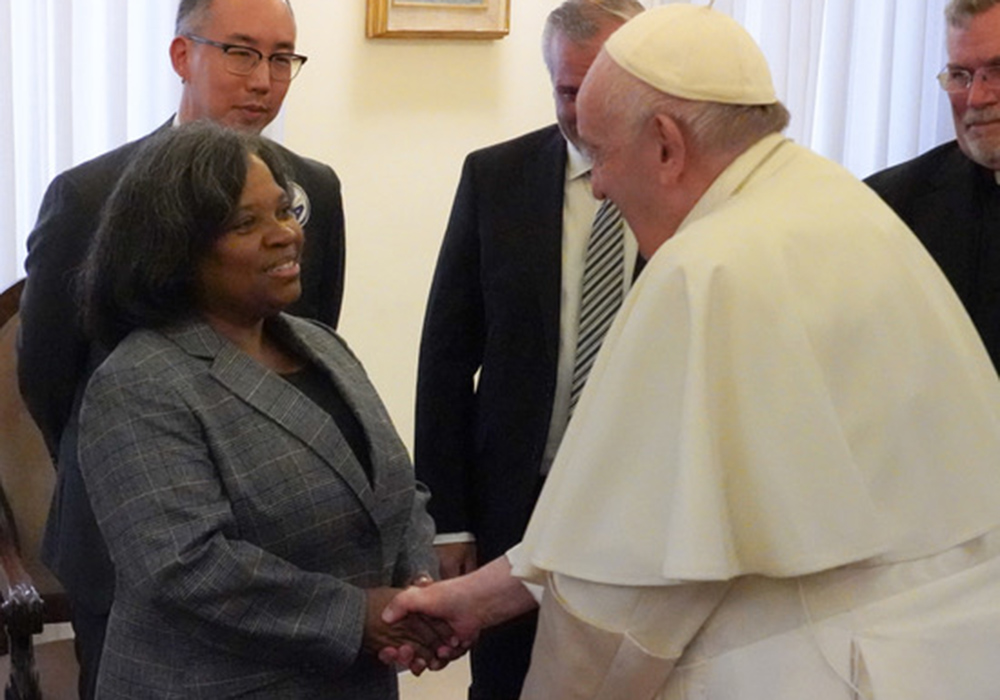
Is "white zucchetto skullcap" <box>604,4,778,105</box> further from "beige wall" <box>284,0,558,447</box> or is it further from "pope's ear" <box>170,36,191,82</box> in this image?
"beige wall" <box>284,0,558,447</box>

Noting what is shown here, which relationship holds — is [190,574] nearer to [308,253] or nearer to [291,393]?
[291,393]

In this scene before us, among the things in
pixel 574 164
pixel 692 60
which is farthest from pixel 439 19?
pixel 692 60

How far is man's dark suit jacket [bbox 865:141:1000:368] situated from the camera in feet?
10.8

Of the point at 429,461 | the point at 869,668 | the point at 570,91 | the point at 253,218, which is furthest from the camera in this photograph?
the point at 429,461

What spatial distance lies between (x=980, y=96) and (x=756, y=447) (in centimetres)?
148

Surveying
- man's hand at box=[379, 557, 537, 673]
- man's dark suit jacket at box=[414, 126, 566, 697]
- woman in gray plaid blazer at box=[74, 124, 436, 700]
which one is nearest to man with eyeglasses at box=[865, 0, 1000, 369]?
man's dark suit jacket at box=[414, 126, 566, 697]

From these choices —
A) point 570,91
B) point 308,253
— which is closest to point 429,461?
point 308,253

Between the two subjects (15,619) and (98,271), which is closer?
(98,271)

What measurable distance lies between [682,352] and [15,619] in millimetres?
1721

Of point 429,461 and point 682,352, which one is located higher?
point 682,352

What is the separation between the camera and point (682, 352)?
211cm

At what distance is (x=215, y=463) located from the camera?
2.45 meters

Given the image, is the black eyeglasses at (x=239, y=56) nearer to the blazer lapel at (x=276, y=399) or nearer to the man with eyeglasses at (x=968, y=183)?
the blazer lapel at (x=276, y=399)

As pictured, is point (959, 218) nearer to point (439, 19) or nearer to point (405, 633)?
point (405, 633)
